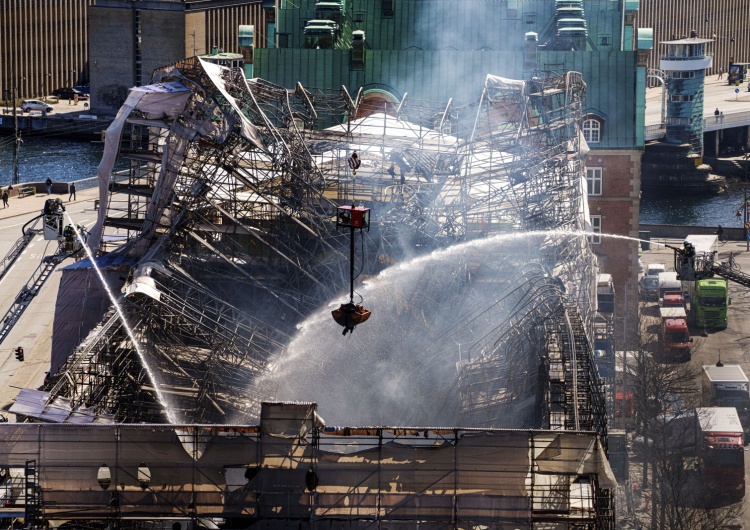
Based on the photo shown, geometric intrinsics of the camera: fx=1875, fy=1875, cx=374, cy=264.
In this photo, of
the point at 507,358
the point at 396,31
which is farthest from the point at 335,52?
the point at 507,358

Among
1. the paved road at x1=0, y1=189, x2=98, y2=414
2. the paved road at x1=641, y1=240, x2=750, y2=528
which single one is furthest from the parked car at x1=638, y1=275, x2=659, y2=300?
the paved road at x1=0, y1=189, x2=98, y2=414

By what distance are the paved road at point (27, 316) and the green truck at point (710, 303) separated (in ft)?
114

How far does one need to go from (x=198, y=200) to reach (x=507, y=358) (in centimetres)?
1576

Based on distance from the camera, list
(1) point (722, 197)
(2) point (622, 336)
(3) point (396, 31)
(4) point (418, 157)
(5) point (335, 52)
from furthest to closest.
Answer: (1) point (722, 197) < (3) point (396, 31) < (5) point (335, 52) < (2) point (622, 336) < (4) point (418, 157)

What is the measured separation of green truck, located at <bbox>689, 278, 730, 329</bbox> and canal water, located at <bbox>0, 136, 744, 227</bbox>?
4384cm

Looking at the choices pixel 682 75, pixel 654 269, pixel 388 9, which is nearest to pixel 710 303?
pixel 654 269

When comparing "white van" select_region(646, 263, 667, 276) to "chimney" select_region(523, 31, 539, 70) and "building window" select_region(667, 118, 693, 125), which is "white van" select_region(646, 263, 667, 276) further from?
"building window" select_region(667, 118, 693, 125)

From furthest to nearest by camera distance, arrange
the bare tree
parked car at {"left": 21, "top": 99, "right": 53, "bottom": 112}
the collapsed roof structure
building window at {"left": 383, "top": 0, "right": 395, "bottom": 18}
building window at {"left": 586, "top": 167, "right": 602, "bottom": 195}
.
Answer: parked car at {"left": 21, "top": 99, "right": 53, "bottom": 112}
building window at {"left": 383, "top": 0, "right": 395, "bottom": 18}
building window at {"left": 586, "top": 167, "right": 602, "bottom": 195}
the bare tree
the collapsed roof structure

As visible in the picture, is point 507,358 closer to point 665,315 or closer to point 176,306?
point 176,306

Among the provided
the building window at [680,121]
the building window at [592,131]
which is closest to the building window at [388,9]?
the building window at [592,131]

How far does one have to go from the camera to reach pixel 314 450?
55750 millimetres

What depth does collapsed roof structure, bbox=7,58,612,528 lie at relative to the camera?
66.2m

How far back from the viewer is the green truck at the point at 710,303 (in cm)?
10638

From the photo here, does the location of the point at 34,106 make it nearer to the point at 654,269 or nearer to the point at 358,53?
the point at 358,53
